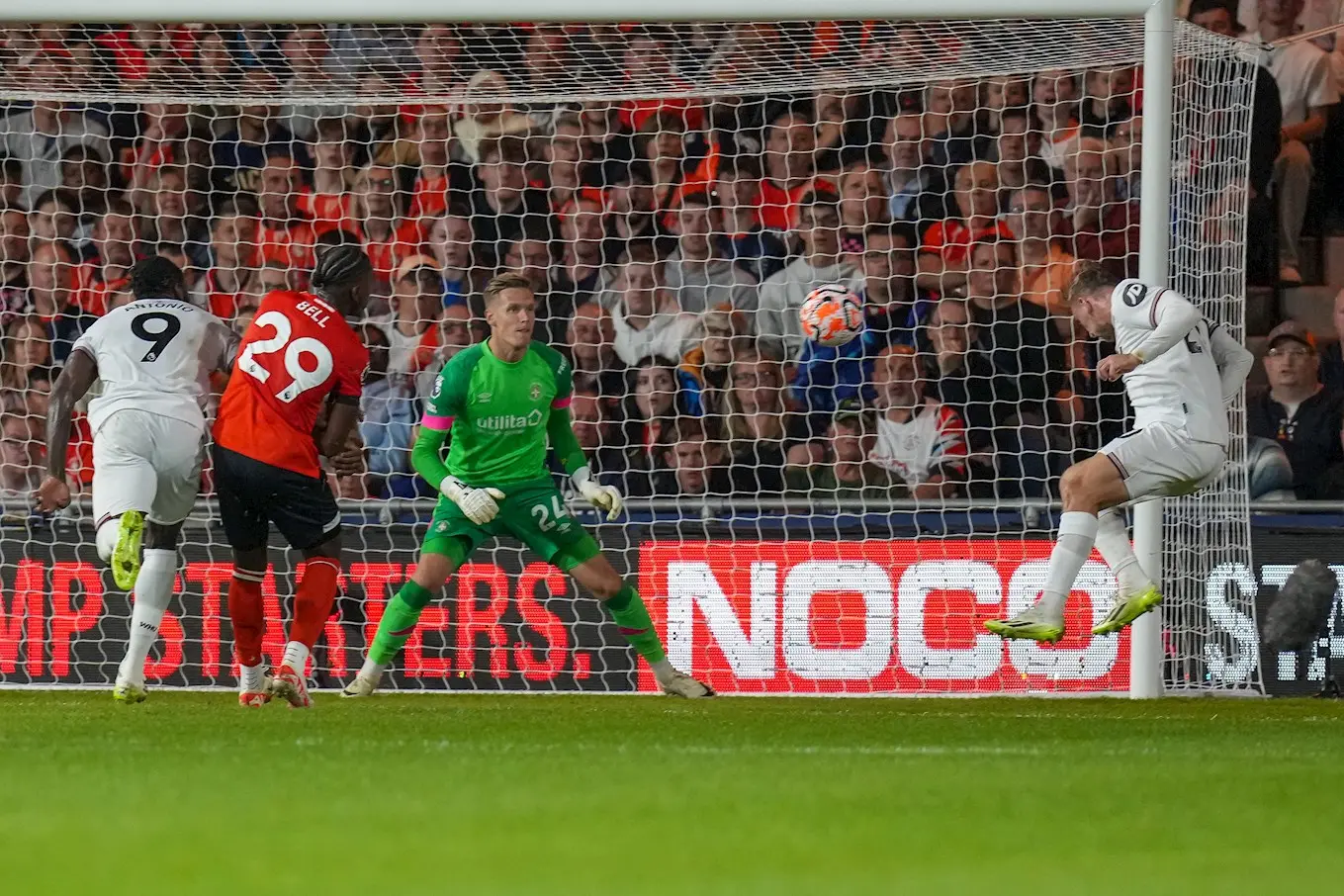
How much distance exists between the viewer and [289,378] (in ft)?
25.4

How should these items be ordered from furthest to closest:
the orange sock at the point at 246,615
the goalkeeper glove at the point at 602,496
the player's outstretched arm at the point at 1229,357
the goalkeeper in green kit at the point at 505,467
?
the goalkeeper in green kit at the point at 505,467
the goalkeeper glove at the point at 602,496
the player's outstretched arm at the point at 1229,357
the orange sock at the point at 246,615

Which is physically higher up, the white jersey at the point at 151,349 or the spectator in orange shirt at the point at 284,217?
the spectator in orange shirt at the point at 284,217

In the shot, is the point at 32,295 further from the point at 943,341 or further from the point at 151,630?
the point at 943,341

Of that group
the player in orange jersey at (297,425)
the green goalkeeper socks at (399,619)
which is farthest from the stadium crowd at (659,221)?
the player in orange jersey at (297,425)

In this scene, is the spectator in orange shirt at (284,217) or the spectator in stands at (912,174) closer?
the spectator in stands at (912,174)

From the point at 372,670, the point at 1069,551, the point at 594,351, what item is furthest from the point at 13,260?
the point at 1069,551

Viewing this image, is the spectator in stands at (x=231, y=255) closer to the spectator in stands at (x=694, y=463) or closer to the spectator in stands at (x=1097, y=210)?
the spectator in stands at (x=694, y=463)

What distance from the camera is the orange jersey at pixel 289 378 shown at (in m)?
7.74

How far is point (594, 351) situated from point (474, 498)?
304 cm

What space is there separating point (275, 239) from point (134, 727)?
5.79 meters

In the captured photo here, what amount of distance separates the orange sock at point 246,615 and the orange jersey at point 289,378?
1.87 feet

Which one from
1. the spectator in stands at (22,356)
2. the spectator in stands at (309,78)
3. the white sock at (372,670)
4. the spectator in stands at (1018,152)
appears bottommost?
the white sock at (372,670)

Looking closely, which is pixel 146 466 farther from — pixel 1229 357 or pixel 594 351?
pixel 1229 357

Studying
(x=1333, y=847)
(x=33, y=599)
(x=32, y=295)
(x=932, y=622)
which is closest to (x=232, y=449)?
(x=33, y=599)
